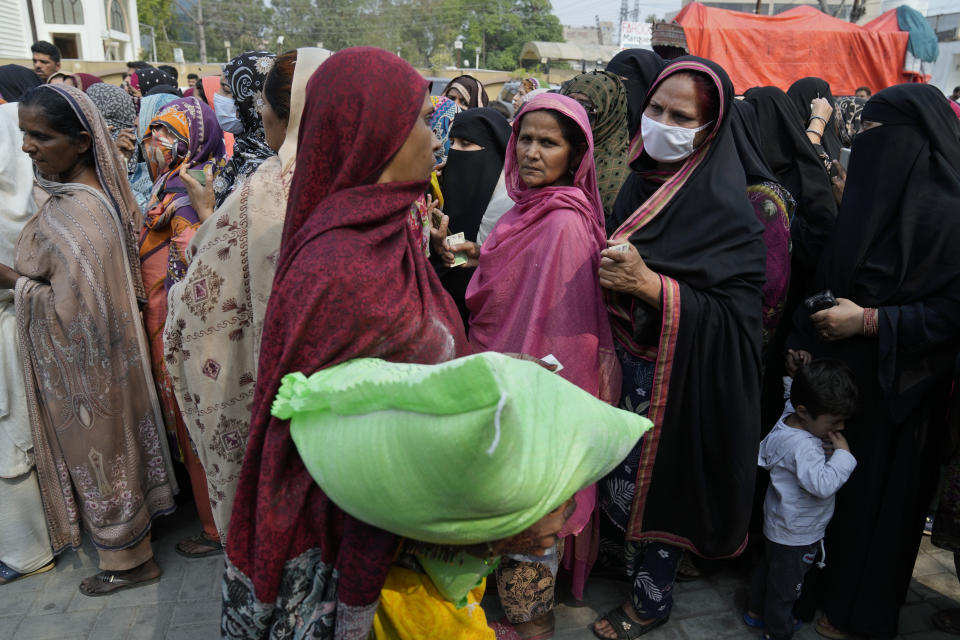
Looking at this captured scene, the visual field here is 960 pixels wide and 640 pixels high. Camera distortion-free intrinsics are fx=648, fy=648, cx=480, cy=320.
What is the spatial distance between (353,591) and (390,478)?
432mm

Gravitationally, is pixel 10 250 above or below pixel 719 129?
below

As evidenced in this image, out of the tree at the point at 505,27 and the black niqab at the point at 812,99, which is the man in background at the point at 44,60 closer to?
the black niqab at the point at 812,99

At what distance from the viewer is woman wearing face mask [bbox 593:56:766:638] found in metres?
2.32

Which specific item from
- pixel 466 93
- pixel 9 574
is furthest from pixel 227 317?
pixel 466 93

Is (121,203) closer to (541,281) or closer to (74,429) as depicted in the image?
(74,429)

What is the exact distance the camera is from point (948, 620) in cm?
278

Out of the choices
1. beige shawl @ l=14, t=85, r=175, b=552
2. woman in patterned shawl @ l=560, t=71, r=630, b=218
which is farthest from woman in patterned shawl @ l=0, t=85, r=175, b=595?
woman in patterned shawl @ l=560, t=71, r=630, b=218

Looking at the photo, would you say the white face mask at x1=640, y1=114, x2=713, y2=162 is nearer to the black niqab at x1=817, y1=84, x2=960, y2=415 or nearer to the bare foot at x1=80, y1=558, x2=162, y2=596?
the black niqab at x1=817, y1=84, x2=960, y2=415

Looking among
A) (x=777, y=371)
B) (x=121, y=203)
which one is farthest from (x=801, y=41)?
(x=121, y=203)

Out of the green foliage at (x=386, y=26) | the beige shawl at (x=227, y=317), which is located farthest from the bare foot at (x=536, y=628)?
the green foliage at (x=386, y=26)

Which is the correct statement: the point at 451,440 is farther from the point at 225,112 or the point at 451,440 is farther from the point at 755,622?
the point at 225,112

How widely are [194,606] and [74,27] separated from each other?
1548 inches

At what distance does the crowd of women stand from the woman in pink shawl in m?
0.01

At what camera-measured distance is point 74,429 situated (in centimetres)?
287
